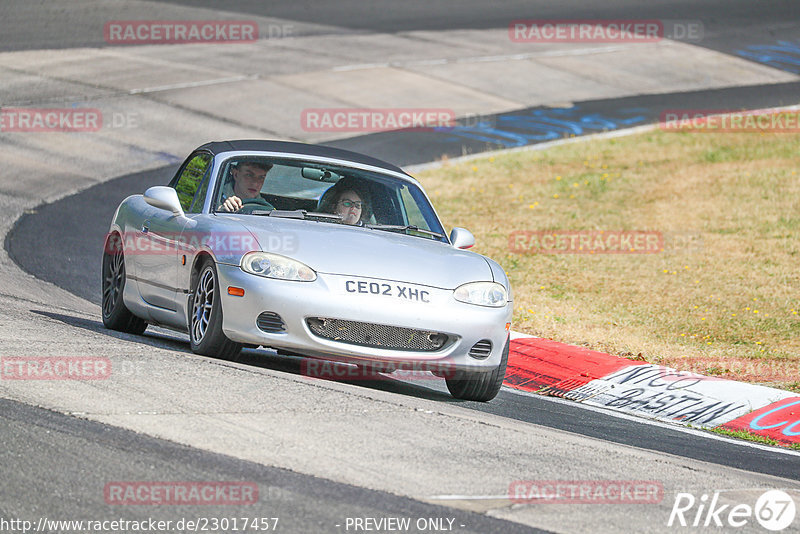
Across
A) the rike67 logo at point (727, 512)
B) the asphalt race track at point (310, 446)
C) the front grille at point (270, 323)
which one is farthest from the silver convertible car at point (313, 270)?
the rike67 logo at point (727, 512)

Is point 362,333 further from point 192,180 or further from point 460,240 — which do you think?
point 192,180

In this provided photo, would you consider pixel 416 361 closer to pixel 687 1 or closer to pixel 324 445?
pixel 324 445

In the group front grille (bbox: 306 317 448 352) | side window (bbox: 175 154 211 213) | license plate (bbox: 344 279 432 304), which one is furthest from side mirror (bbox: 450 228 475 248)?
side window (bbox: 175 154 211 213)

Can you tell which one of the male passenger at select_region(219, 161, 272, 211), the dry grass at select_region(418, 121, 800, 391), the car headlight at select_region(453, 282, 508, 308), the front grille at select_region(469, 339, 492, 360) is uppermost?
the male passenger at select_region(219, 161, 272, 211)

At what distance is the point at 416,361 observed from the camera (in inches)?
300

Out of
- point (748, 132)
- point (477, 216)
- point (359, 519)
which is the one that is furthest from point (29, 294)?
point (748, 132)

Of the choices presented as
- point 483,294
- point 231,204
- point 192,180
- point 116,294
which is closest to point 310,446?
point 483,294

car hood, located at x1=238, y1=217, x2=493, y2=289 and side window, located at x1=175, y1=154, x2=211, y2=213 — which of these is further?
side window, located at x1=175, y1=154, x2=211, y2=213

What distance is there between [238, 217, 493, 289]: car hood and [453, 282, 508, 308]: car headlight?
0.05 m

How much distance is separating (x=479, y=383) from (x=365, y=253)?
1221 mm

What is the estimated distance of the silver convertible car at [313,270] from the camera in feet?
24.5

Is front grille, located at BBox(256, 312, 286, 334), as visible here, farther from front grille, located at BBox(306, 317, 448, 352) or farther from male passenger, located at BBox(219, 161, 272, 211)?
male passenger, located at BBox(219, 161, 272, 211)

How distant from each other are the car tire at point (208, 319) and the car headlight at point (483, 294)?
1.45m

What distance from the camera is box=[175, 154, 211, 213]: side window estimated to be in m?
8.96
